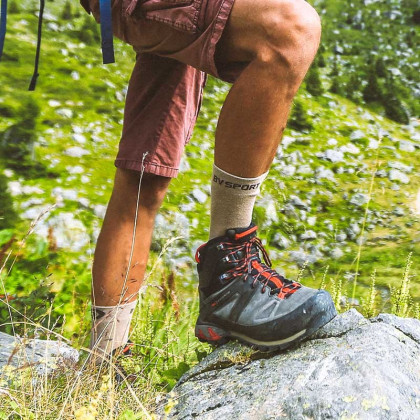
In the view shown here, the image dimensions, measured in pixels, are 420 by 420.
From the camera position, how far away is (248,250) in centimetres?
210

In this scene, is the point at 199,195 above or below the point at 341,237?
above

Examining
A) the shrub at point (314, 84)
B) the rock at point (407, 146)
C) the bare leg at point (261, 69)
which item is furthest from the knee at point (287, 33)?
the shrub at point (314, 84)

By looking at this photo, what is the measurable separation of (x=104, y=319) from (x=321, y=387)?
95 centimetres

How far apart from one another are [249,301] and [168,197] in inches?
114

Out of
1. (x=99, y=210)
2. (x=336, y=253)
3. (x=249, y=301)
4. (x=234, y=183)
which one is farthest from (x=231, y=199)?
(x=336, y=253)

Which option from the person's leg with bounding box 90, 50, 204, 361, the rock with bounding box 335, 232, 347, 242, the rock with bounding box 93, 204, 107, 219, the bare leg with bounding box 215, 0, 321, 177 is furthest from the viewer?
the rock with bounding box 335, 232, 347, 242

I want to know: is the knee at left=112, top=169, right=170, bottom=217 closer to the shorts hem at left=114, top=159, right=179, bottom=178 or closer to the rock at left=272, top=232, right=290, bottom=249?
the shorts hem at left=114, top=159, right=179, bottom=178

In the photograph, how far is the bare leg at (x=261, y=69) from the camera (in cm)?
178

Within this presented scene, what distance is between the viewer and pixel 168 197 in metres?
4.85

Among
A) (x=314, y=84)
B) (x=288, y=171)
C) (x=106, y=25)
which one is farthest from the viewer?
(x=314, y=84)

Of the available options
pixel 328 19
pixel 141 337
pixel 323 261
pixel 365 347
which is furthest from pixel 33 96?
pixel 328 19

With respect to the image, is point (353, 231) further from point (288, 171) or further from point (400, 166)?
point (400, 166)

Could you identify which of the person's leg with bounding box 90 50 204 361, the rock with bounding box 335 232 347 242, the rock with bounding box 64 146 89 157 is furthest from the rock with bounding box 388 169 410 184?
the person's leg with bounding box 90 50 204 361

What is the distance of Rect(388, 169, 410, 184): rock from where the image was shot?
5.97 metres
